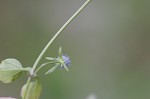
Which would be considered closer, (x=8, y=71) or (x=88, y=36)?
(x=8, y=71)

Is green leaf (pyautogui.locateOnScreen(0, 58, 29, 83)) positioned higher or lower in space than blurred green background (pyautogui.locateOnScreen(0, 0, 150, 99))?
higher

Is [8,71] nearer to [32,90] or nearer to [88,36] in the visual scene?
[32,90]

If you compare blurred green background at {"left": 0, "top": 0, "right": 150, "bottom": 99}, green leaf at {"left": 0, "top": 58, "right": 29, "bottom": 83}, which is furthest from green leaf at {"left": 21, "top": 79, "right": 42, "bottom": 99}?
blurred green background at {"left": 0, "top": 0, "right": 150, "bottom": 99}

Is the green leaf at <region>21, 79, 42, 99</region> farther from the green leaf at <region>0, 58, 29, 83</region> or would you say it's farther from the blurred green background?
the blurred green background

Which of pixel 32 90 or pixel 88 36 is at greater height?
pixel 32 90

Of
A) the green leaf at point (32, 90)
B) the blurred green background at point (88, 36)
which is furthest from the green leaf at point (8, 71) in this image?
the blurred green background at point (88, 36)

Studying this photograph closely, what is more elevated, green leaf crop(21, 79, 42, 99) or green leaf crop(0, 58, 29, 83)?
green leaf crop(0, 58, 29, 83)

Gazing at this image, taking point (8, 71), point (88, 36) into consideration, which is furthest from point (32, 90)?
point (88, 36)

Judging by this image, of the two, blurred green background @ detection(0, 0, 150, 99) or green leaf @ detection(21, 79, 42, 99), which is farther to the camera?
blurred green background @ detection(0, 0, 150, 99)

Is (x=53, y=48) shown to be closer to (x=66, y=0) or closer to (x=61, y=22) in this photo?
(x=61, y=22)
